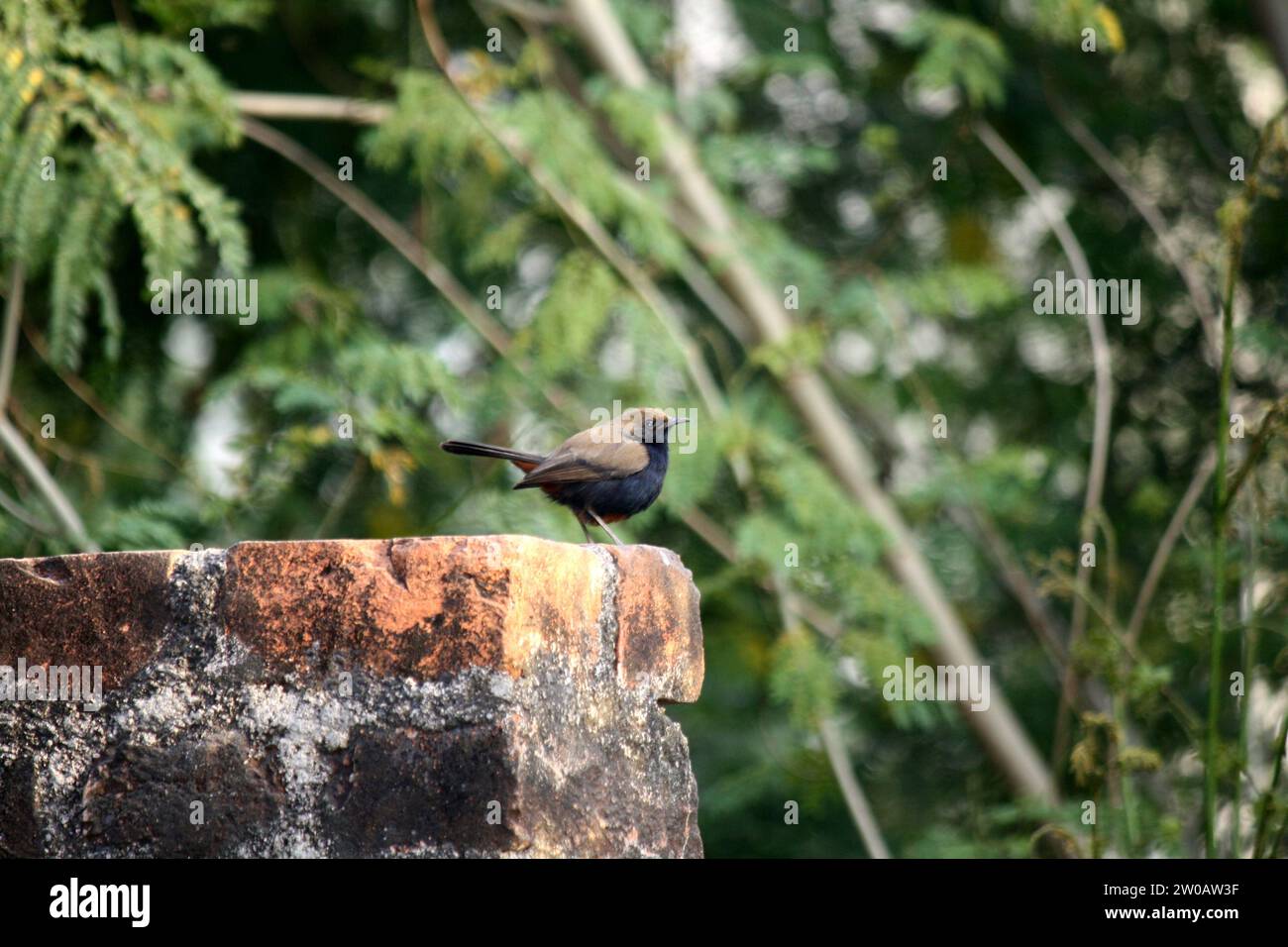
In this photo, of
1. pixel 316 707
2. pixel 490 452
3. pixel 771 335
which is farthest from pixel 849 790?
pixel 316 707

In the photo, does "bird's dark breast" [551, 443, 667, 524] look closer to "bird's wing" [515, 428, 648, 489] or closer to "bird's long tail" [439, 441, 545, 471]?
"bird's wing" [515, 428, 648, 489]

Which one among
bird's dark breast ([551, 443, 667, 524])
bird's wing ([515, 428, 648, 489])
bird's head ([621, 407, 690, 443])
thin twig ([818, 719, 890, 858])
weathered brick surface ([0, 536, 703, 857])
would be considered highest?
bird's head ([621, 407, 690, 443])

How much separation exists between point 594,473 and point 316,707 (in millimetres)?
1693

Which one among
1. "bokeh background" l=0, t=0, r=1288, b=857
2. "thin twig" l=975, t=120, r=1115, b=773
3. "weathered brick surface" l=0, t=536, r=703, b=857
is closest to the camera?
"weathered brick surface" l=0, t=536, r=703, b=857

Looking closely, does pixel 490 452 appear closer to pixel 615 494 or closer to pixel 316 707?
pixel 615 494

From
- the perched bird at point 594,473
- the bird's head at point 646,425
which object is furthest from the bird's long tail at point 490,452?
the bird's head at point 646,425

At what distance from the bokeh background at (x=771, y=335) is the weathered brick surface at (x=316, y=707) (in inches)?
75.7

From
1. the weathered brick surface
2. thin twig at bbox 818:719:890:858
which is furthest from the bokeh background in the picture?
the weathered brick surface

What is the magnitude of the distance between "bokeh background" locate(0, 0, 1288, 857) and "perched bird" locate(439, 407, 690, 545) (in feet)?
2.94

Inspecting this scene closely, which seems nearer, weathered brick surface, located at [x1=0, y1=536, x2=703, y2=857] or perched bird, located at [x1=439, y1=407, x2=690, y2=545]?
weathered brick surface, located at [x1=0, y1=536, x2=703, y2=857]

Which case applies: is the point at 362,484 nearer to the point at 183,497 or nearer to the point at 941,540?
the point at 183,497

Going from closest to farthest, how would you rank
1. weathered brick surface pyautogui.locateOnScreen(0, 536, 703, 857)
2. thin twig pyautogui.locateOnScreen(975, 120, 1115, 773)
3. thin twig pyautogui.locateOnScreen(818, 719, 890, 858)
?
1. weathered brick surface pyautogui.locateOnScreen(0, 536, 703, 857)
2. thin twig pyautogui.locateOnScreen(818, 719, 890, 858)
3. thin twig pyautogui.locateOnScreen(975, 120, 1115, 773)

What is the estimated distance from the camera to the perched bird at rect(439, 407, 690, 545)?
4277 mm

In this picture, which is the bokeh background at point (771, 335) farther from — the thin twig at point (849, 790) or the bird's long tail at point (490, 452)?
the bird's long tail at point (490, 452)
